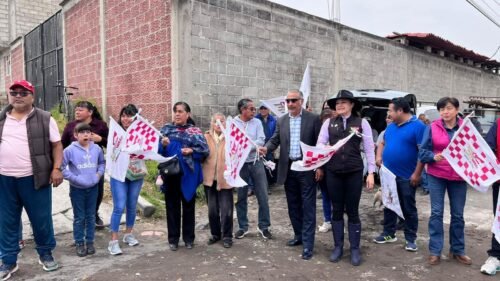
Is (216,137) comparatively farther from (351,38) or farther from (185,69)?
(351,38)

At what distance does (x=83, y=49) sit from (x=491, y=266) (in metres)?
11.7

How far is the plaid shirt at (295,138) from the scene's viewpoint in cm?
484

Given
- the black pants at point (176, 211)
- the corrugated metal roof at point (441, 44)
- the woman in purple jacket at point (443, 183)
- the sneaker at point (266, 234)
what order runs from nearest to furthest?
the woman in purple jacket at point (443, 183) < the black pants at point (176, 211) < the sneaker at point (266, 234) < the corrugated metal roof at point (441, 44)

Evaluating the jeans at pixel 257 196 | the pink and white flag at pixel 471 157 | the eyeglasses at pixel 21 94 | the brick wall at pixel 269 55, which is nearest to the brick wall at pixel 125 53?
the brick wall at pixel 269 55

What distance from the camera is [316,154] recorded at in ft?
14.5

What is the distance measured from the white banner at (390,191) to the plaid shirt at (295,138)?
1.12 m

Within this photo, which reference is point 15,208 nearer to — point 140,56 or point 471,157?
point 471,157

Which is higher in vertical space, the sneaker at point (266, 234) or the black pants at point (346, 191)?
the black pants at point (346, 191)

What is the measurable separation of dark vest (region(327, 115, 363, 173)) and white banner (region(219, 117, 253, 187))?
1124mm

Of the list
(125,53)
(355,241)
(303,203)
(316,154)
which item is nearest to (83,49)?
(125,53)

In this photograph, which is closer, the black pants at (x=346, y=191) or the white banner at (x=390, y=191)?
the black pants at (x=346, y=191)

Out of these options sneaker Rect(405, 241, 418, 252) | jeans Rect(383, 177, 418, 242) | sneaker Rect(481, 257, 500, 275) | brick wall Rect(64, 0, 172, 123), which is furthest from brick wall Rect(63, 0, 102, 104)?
sneaker Rect(481, 257, 500, 275)

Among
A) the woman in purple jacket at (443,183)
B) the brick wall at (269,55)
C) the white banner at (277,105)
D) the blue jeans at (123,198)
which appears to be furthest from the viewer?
the brick wall at (269,55)

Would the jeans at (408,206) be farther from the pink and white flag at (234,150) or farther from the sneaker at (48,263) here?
the sneaker at (48,263)
